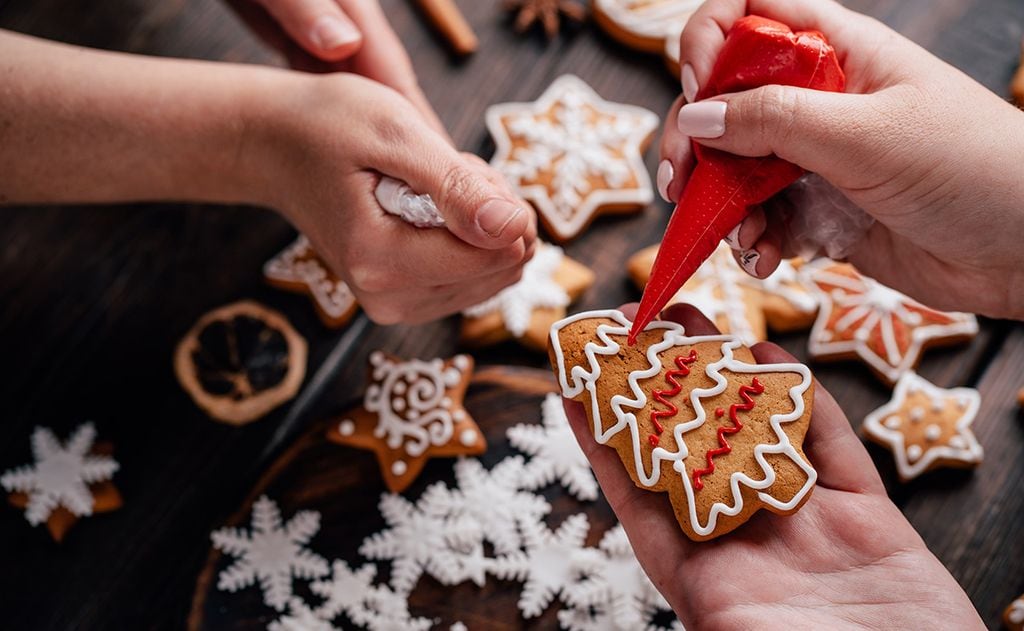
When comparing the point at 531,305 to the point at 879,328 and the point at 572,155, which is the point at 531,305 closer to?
the point at 572,155

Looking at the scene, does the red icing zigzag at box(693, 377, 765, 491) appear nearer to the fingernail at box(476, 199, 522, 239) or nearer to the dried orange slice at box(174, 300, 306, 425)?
the fingernail at box(476, 199, 522, 239)

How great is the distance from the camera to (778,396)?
1.14 m

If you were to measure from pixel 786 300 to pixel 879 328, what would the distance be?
17 centimetres

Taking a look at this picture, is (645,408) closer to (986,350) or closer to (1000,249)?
(1000,249)

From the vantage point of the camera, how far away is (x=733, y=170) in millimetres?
1109

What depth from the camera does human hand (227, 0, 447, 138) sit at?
4.66 ft

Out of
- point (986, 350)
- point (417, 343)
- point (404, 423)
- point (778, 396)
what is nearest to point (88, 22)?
point (417, 343)

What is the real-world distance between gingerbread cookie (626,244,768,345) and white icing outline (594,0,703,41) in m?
0.46

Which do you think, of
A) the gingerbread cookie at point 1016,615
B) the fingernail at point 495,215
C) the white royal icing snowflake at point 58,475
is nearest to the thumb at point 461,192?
the fingernail at point 495,215

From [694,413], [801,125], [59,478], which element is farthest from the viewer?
[59,478]

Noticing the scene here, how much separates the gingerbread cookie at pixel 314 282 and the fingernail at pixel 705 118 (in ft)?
2.40

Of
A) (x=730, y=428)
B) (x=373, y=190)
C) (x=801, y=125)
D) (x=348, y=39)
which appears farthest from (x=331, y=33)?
(x=730, y=428)

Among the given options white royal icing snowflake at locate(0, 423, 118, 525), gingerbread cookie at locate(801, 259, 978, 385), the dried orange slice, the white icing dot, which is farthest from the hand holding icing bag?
white royal icing snowflake at locate(0, 423, 118, 525)

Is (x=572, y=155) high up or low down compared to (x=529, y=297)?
up
